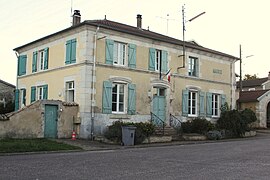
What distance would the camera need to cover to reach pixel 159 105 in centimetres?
2456

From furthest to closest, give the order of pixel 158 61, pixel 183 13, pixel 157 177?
pixel 183 13 < pixel 158 61 < pixel 157 177

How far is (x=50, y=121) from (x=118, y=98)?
4394 millimetres

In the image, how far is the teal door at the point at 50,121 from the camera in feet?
65.6

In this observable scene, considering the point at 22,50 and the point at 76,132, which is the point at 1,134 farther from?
the point at 22,50

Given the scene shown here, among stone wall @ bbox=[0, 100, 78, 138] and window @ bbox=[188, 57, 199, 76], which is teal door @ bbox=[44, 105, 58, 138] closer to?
stone wall @ bbox=[0, 100, 78, 138]

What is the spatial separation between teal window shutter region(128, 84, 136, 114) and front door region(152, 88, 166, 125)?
1.94 metres

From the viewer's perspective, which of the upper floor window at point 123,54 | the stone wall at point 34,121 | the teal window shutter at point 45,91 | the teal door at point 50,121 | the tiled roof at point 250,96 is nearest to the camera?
the stone wall at point 34,121

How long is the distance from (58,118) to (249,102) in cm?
2122

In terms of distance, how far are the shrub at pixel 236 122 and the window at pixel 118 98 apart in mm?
8222

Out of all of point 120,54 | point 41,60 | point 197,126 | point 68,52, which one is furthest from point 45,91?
point 197,126

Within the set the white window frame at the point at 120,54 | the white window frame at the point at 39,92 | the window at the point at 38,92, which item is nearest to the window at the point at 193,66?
the white window frame at the point at 120,54

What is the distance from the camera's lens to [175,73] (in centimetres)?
2558

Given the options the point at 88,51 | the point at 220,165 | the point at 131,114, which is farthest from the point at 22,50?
the point at 220,165

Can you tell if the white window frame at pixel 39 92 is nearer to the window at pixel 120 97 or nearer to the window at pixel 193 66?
the window at pixel 120 97
